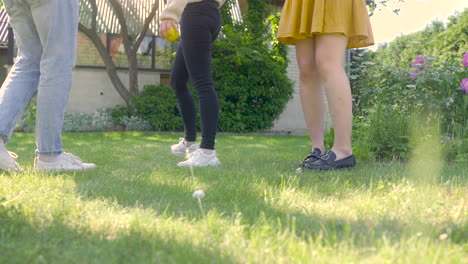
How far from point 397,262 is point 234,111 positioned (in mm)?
10263

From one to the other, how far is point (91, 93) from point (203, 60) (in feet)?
31.7

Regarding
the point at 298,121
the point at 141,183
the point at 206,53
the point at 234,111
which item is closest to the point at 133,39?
the point at 234,111

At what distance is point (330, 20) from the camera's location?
3012 millimetres

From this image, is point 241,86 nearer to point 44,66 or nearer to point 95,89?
point 95,89

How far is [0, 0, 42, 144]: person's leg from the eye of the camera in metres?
2.76

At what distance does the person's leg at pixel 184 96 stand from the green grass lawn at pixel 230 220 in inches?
55.7

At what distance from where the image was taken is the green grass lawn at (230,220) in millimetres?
1264

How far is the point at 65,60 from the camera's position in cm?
278

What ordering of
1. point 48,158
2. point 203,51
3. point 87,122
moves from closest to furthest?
A: point 48,158 → point 203,51 → point 87,122

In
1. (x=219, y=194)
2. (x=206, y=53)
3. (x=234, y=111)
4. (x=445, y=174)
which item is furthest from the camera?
(x=234, y=111)

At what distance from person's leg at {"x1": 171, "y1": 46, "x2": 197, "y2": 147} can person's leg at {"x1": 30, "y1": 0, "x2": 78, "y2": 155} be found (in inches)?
44.5

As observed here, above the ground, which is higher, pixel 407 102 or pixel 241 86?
pixel 407 102

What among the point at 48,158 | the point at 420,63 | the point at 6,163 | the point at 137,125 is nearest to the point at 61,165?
the point at 48,158

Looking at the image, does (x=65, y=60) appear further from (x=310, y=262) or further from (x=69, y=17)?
(x=310, y=262)
